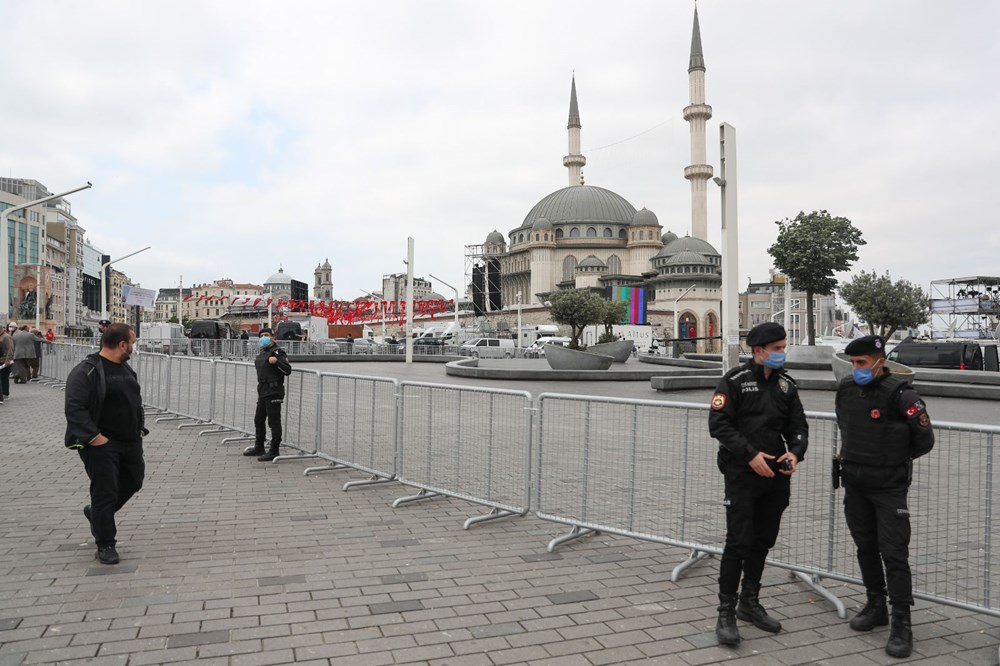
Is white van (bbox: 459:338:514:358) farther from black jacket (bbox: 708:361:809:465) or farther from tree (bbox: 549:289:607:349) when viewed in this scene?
black jacket (bbox: 708:361:809:465)

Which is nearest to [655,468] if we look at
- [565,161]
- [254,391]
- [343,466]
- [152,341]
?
[343,466]

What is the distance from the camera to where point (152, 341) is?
38.4m

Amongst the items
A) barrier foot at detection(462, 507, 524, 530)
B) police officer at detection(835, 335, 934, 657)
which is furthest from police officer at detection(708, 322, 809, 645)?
barrier foot at detection(462, 507, 524, 530)

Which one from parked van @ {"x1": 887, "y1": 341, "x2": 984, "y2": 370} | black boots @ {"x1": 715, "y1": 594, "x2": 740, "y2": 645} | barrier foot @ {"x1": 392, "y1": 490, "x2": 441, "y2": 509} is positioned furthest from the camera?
parked van @ {"x1": 887, "y1": 341, "x2": 984, "y2": 370}

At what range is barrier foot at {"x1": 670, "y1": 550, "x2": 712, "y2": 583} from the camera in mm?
4941

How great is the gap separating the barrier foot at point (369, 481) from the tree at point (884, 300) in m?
46.7

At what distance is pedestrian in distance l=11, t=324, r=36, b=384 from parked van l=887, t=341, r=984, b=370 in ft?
86.0

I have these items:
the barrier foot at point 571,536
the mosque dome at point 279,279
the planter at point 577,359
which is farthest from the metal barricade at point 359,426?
the mosque dome at point 279,279

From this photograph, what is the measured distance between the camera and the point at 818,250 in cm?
3022

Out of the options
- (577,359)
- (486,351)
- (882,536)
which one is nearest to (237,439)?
(882,536)

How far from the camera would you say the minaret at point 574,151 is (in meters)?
116

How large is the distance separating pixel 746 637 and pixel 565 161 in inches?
4645

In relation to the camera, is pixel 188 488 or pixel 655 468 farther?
pixel 188 488

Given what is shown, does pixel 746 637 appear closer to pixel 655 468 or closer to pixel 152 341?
pixel 655 468
